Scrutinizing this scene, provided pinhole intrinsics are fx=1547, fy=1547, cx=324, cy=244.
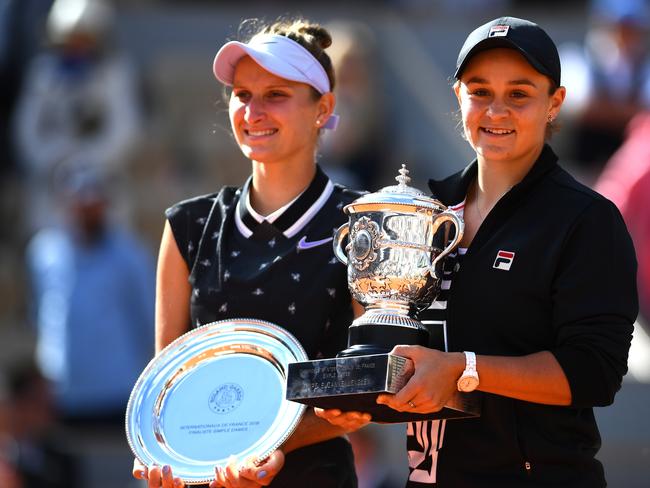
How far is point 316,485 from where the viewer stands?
12.6 ft

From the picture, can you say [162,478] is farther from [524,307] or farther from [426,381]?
[524,307]

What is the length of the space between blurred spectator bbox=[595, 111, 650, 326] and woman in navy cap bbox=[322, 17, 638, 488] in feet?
10.5

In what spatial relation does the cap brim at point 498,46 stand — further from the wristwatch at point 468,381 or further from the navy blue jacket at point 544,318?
the wristwatch at point 468,381

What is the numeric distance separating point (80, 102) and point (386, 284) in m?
5.19

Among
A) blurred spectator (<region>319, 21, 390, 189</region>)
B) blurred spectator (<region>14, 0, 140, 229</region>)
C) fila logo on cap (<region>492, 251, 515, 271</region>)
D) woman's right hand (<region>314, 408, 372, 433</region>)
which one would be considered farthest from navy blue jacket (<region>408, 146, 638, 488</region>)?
blurred spectator (<region>14, 0, 140, 229</region>)

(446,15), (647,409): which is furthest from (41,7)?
(647,409)

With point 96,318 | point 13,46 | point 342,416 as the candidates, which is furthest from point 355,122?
point 342,416

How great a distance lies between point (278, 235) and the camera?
13.0 ft

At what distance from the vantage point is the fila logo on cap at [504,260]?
3.53 metres

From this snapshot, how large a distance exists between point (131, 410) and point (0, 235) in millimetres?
5626

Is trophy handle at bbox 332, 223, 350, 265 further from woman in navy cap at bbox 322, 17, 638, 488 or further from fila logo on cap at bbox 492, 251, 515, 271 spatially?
fila logo on cap at bbox 492, 251, 515, 271

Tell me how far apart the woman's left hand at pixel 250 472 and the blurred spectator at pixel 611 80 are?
450 cm

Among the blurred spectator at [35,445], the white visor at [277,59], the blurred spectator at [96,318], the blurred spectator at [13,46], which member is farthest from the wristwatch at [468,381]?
the blurred spectator at [13,46]

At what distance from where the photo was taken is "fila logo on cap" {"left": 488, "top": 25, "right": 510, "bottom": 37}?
3.54 meters
